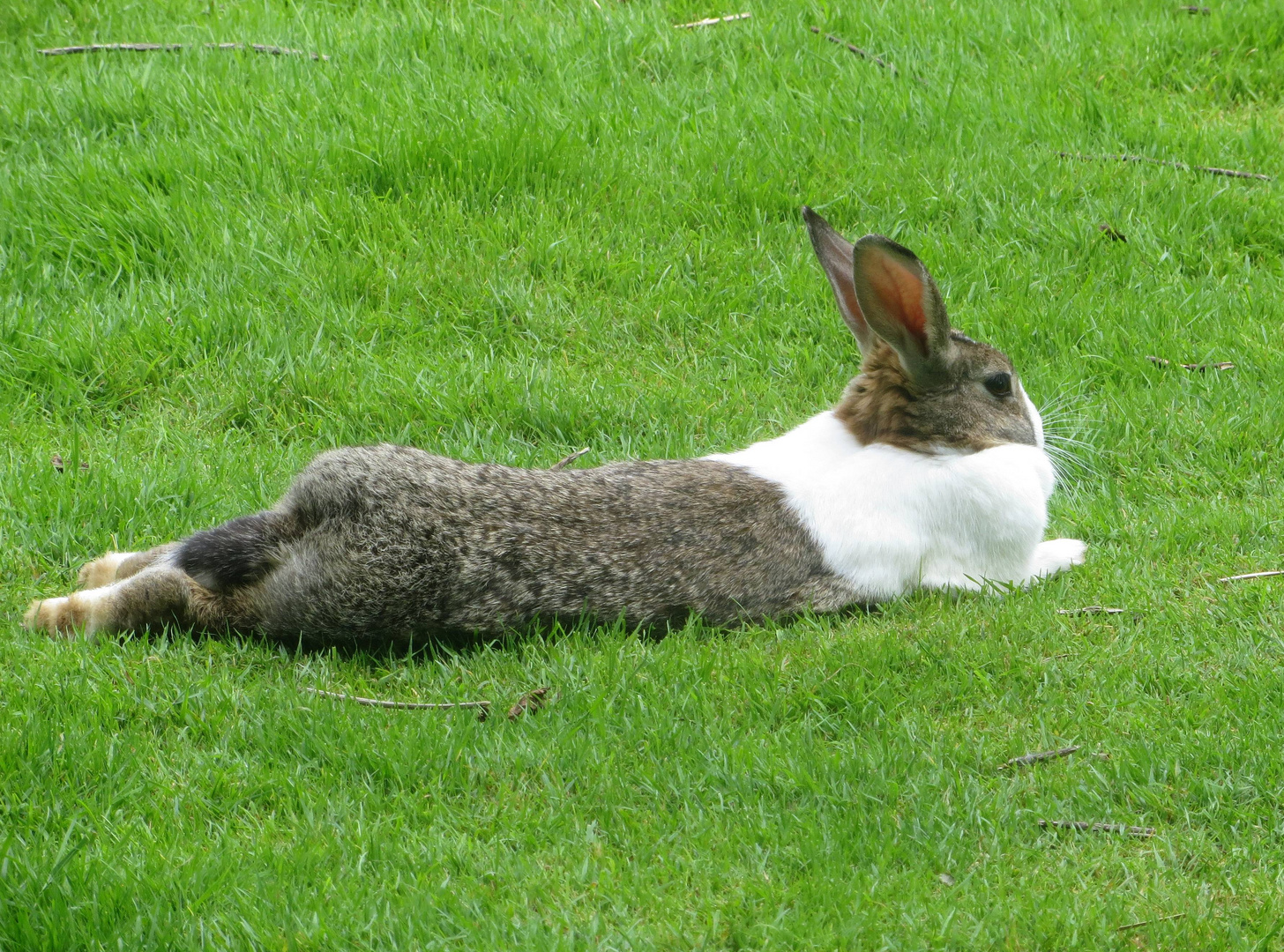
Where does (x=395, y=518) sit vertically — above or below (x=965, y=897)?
above

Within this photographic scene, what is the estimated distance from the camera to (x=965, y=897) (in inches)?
127

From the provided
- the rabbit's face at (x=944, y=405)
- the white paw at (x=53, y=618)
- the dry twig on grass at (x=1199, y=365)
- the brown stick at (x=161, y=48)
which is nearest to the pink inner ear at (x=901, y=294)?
the rabbit's face at (x=944, y=405)

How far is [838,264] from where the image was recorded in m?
5.32

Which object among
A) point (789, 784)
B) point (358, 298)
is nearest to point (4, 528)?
point (358, 298)

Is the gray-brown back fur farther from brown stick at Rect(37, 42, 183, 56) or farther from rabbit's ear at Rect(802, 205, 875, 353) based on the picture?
brown stick at Rect(37, 42, 183, 56)

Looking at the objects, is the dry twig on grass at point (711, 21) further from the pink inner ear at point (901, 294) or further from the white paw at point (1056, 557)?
the white paw at point (1056, 557)

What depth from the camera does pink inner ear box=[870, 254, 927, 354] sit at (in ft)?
15.7

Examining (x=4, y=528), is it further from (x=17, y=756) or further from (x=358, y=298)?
(x=358, y=298)

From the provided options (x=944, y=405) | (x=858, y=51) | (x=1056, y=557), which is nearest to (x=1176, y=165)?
(x=858, y=51)

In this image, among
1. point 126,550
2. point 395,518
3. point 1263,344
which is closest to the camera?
point 395,518

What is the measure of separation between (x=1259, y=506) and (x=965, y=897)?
255 cm

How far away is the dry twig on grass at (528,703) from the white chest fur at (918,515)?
3.66 ft

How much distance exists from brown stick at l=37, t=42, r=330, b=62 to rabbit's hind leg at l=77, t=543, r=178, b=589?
3.89m

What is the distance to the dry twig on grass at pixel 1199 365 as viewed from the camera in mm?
6043
